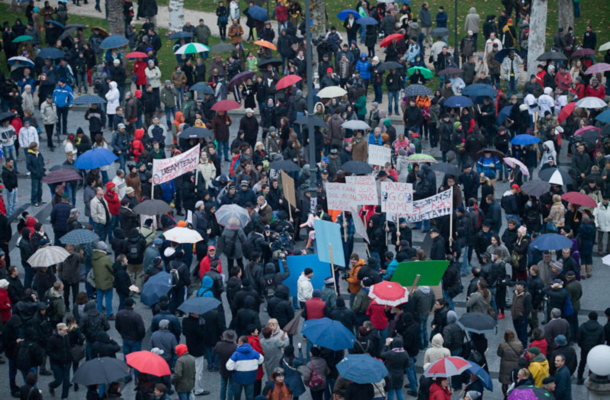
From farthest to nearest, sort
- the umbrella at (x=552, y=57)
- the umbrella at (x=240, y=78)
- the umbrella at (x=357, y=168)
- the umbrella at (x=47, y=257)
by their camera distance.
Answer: the umbrella at (x=552, y=57), the umbrella at (x=240, y=78), the umbrella at (x=357, y=168), the umbrella at (x=47, y=257)

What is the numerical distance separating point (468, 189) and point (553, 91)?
26.3 ft

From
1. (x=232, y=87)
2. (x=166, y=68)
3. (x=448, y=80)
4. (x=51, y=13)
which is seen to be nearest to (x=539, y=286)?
(x=448, y=80)

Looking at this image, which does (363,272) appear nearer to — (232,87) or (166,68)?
(232,87)

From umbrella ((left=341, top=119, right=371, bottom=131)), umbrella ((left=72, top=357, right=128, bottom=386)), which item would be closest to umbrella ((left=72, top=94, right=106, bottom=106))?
umbrella ((left=341, top=119, right=371, bottom=131))

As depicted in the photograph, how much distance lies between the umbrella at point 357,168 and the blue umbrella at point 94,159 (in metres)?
5.15

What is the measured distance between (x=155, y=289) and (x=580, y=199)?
29.4 ft

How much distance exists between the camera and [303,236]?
23484 mm

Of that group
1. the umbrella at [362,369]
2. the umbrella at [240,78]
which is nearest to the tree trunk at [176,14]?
the umbrella at [240,78]

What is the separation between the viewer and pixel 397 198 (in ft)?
68.5

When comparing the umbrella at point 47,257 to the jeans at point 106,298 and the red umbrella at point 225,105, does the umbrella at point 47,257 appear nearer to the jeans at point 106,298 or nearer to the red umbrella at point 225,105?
the jeans at point 106,298

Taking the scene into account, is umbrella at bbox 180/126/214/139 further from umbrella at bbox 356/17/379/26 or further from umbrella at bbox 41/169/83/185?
umbrella at bbox 356/17/379/26

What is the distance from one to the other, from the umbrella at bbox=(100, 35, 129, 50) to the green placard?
1638cm

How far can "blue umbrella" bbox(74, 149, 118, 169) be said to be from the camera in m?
22.7

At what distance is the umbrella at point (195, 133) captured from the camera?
80.3 feet
